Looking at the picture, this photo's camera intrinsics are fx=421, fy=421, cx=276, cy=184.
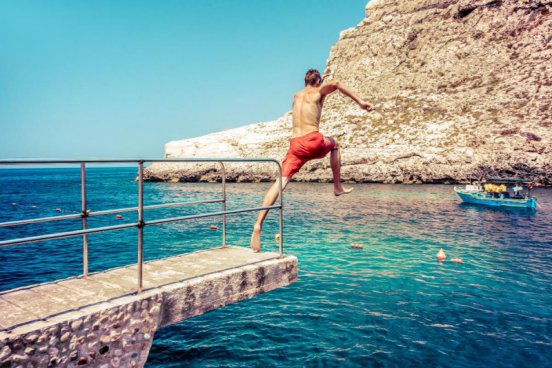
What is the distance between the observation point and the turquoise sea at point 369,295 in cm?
998

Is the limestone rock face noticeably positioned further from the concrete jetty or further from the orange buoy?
the concrete jetty

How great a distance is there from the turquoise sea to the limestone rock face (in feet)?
124

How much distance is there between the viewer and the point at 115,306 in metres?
5.10

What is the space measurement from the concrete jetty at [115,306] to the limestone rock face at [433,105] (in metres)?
65.6

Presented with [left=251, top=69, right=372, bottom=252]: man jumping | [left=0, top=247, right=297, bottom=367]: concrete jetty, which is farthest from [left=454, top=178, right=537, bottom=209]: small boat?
[left=0, top=247, right=297, bottom=367]: concrete jetty

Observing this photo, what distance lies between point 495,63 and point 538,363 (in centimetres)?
7996

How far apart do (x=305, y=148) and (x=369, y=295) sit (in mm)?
9038

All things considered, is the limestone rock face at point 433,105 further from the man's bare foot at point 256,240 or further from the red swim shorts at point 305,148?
the red swim shorts at point 305,148

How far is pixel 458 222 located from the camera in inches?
1241

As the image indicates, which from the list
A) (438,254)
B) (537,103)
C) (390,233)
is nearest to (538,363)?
(438,254)

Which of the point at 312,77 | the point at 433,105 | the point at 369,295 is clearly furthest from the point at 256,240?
the point at 433,105

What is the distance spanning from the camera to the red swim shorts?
6793mm

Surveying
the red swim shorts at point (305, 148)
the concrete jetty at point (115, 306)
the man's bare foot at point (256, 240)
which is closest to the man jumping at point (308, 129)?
A: the red swim shorts at point (305, 148)

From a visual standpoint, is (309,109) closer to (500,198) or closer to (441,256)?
(441,256)
